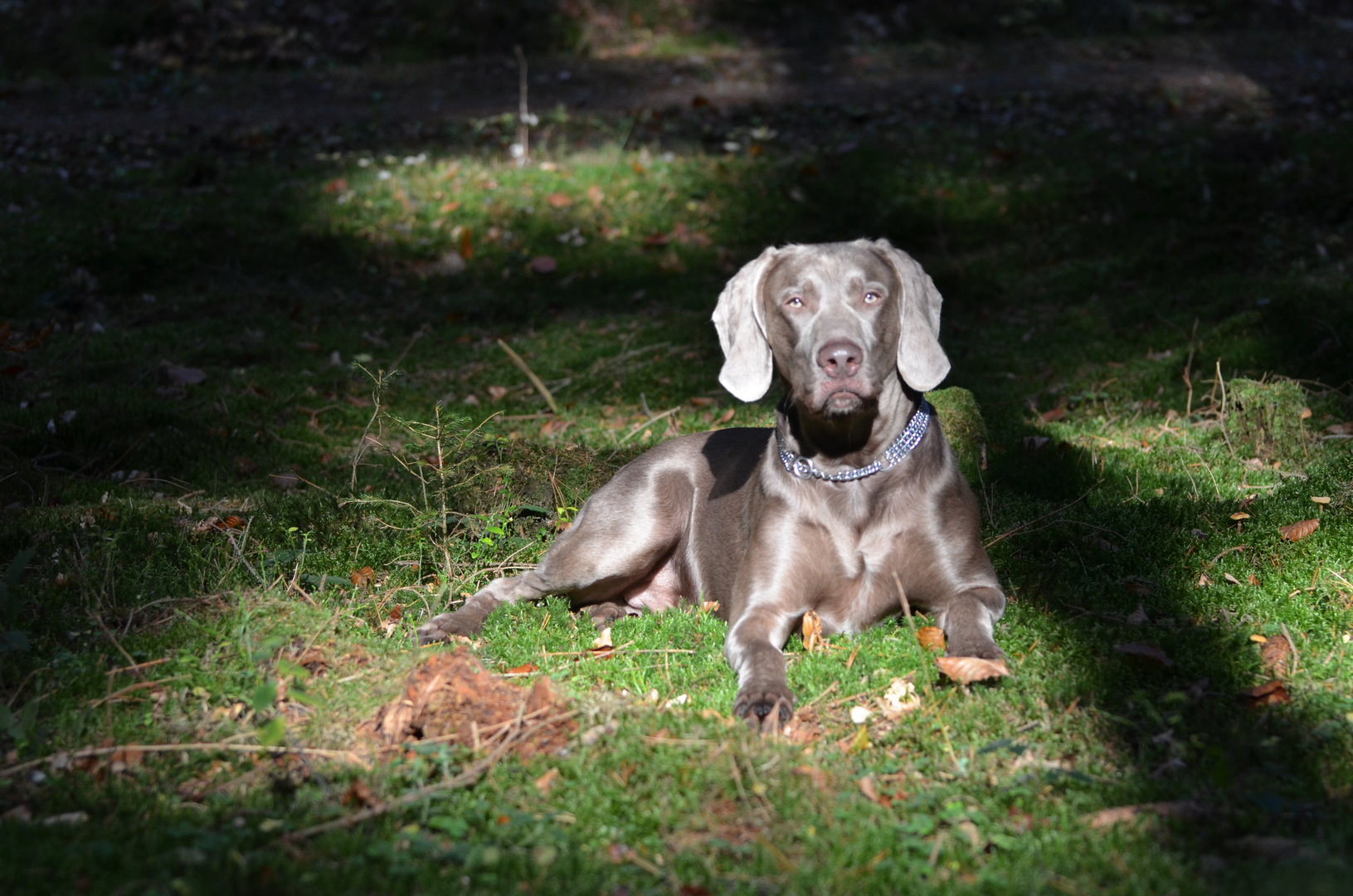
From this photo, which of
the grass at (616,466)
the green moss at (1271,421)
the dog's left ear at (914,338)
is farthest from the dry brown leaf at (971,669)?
the green moss at (1271,421)

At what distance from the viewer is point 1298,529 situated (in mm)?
4707

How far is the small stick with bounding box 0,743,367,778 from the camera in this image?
331cm

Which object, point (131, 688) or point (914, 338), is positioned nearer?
point (131, 688)

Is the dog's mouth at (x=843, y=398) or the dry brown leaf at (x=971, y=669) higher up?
the dog's mouth at (x=843, y=398)

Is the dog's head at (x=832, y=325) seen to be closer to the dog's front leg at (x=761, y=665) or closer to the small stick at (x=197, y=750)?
the dog's front leg at (x=761, y=665)

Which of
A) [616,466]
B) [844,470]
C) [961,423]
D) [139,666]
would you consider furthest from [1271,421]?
[139,666]

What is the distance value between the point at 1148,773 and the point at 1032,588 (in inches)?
54.3

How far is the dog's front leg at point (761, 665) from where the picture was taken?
3.64 metres

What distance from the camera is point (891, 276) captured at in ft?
14.1

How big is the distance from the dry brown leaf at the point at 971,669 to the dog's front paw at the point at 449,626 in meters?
1.94

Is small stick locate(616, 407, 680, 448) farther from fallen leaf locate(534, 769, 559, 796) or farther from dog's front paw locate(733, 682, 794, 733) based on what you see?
fallen leaf locate(534, 769, 559, 796)

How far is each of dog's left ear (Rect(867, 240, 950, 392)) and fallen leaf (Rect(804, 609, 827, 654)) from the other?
3.21 feet

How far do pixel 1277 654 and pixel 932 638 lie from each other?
3.85 ft

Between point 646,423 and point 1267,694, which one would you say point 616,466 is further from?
point 1267,694
